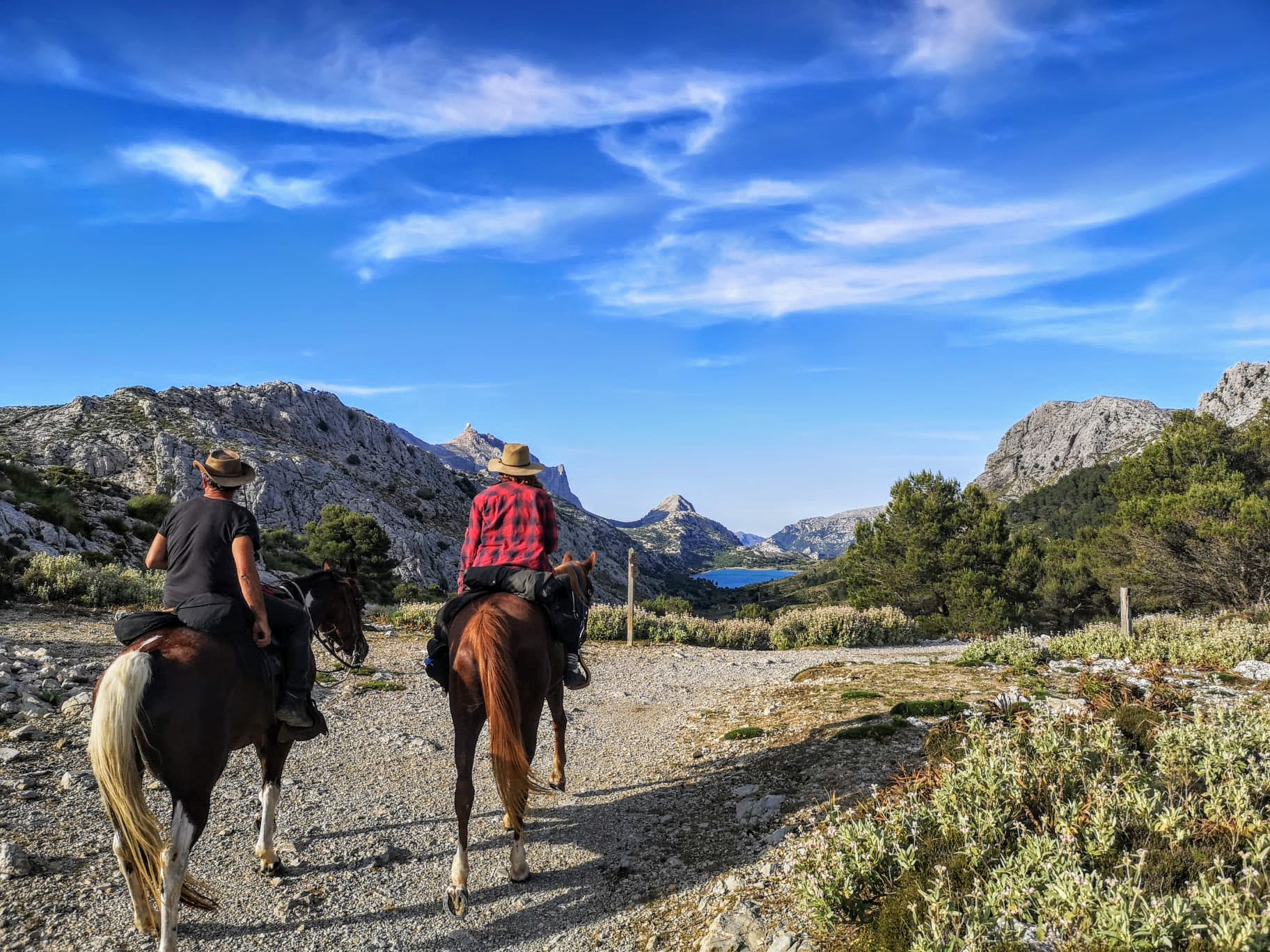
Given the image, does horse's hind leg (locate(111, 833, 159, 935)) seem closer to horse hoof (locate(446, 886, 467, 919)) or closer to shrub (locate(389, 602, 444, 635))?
horse hoof (locate(446, 886, 467, 919))

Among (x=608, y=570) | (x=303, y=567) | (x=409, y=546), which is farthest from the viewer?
(x=608, y=570)

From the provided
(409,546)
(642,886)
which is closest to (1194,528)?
(642,886)

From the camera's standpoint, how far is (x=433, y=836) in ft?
20.1

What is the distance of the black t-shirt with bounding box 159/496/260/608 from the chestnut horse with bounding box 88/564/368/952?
323mm

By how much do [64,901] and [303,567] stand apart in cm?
2570

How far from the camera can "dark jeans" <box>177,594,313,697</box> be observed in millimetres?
4637

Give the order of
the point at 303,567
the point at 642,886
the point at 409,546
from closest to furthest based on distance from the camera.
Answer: the point at 642,886 < the point at 303,567 < the point at 409,546

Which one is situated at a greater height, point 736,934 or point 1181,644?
point 1181,644

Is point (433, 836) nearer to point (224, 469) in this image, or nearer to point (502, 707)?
point (502, 707)

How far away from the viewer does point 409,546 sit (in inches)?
2116

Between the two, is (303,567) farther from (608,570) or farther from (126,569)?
(608,570)

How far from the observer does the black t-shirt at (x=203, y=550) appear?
480 centimetres

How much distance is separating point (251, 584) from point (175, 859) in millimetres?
1708

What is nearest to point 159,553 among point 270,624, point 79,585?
point 270,624
